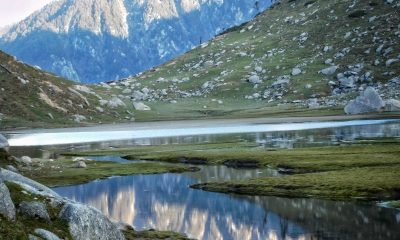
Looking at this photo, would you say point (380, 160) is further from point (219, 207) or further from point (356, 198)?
point (219, 207)

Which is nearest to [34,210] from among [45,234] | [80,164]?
[45,234]

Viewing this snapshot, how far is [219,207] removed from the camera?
6366cm

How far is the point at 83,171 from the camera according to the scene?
312 ft

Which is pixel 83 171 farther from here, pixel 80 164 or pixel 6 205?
pixel 6 205

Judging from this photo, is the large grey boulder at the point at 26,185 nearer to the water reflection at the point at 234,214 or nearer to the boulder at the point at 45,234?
the boulder at the point at 45,234

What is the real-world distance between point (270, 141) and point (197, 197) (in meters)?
66.6

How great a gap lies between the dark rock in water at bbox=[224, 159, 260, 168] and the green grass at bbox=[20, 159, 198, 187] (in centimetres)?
844

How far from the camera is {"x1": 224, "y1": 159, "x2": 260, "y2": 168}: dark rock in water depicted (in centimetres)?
9806

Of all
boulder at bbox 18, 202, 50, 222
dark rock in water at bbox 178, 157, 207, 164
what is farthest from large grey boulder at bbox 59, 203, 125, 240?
dark rock in water at bbox 178, 157, 207, 164

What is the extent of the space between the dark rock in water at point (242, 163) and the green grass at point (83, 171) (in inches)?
332

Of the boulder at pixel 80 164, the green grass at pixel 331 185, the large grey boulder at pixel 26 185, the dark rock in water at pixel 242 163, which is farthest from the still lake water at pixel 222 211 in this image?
the large grey boulder at pixel 26 185

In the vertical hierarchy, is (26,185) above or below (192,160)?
below

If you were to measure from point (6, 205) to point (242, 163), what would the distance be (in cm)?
7414

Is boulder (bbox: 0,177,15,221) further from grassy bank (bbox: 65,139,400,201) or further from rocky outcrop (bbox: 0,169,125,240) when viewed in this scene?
grassy bank (bbox: 65,139,400,201)
